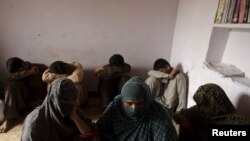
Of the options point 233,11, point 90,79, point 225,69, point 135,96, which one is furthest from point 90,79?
point 233,11

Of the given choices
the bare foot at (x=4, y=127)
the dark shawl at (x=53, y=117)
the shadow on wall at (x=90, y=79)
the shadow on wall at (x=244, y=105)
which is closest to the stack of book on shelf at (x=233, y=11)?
the shadow on wall at (x=244, y=105)

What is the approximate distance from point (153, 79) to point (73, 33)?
1.34 m

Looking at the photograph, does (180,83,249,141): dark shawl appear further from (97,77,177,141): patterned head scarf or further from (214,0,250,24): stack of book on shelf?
(214,0,250,24): stack of book on shelf

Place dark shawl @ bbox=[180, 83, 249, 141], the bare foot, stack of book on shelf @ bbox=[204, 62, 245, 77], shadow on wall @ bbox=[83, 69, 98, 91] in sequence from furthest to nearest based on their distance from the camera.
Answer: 1. shadow on wall @ bbox=[83, 69, 98, 91]
2. the bare foot
3. stack of book on shelf @ bbox=[204, 62, 245, 77]
4. dark shawl @ bbox=[180, 83, 249, 141]

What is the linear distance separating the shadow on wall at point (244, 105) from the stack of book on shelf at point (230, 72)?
0.09 meters

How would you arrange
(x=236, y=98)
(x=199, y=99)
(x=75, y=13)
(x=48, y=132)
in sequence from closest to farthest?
1. (x=48, y=132)
2. (x=199, y=99)
3. (x=236, y=98)
4. (x=75, y=13)

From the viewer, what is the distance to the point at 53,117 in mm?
1412

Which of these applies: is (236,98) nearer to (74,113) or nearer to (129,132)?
(129,132)

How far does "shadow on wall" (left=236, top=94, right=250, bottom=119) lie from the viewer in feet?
5.69

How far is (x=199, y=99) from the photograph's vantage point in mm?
1673

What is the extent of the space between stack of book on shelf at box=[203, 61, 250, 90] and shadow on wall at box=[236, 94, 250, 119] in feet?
0.29

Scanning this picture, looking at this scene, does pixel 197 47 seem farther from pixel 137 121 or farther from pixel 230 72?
pixel 137 121

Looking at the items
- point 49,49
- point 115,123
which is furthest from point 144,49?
point 115,123

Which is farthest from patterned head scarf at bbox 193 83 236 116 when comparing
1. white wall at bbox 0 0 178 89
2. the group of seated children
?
white wall at bbox 0 0 178 89
